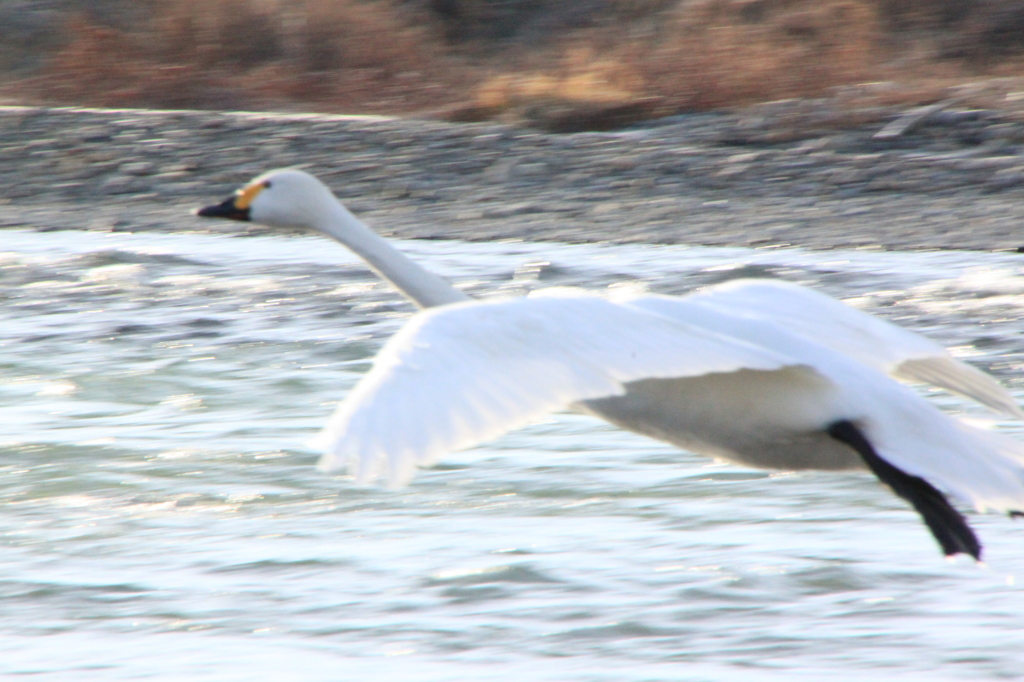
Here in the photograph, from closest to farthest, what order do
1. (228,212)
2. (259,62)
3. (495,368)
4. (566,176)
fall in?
(495,368) < (228,212) < (566,176) < (259,62)

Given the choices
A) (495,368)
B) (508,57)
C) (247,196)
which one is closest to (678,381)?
(495,368)

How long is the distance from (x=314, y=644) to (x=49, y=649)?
0.74 meters

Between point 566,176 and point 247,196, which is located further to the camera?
point 566,176

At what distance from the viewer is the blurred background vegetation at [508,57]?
12984mm

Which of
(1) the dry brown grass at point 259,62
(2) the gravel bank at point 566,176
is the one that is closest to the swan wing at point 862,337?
(2) the gravel bank at point 566,176

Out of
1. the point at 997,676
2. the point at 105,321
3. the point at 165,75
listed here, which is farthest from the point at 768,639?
the point at 165,75

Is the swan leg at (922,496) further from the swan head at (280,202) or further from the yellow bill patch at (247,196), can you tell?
the yellow bill patch at (247,196)

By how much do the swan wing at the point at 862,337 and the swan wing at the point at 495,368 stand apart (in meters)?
0.61

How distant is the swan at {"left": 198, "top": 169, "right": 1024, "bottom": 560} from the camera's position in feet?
10.8

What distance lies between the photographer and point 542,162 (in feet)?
39.8

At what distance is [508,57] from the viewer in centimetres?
1791

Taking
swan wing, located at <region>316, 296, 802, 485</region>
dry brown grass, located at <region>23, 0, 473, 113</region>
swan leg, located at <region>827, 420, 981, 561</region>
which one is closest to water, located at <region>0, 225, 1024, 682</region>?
swan leg, located at <region>827, 420, 981, 561</region>

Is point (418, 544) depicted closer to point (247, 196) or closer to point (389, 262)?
point (389, 262)

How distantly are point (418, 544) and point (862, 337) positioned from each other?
1.72m
